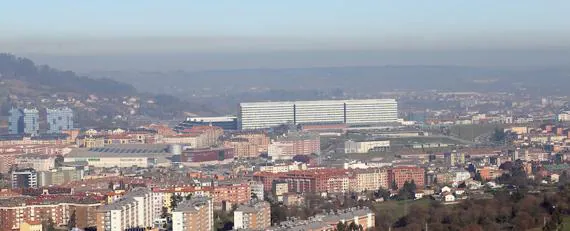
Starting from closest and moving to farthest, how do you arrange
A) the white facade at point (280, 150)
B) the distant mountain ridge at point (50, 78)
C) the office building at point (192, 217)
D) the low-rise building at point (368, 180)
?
1. the office building at point (192, 217)
2. the low-rise building at point (368, 180)
3. the white facade at point (280, 150)
4. the distant mountain ridge at point (50, 78)

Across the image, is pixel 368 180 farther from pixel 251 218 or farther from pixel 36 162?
pixel 251 218

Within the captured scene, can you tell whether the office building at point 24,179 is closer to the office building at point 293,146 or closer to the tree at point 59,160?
the tree at point 59,160

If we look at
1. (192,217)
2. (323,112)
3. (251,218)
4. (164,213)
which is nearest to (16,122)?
(323,112)

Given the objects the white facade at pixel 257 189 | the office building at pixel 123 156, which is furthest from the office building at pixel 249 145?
the white facade at pixel 257 189

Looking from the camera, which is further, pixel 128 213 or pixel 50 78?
pixel 50 78

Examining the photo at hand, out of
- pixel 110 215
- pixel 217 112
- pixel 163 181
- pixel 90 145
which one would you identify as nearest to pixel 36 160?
pixel 90 145
